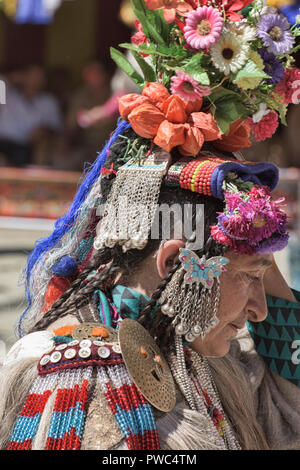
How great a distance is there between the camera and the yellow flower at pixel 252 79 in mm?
1862

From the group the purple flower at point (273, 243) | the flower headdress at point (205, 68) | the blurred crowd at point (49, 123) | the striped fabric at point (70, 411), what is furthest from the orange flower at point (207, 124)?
the blurred crowd at point (49, 123)

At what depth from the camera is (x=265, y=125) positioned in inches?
82.7

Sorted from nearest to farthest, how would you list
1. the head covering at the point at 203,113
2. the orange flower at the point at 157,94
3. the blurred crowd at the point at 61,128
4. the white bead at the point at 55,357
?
the white bead at the point at 55,357
the head covering at the point at 203,113
the orange flower at the point at 157,94
the blurred crowd at the point at 61,128

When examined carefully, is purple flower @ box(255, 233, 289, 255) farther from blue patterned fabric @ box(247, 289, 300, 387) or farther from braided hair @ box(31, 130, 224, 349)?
blue patterned fabric @ box(247, 289, 300, 387)

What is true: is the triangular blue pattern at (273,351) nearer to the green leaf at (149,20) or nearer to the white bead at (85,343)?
the white bead at (85,343)

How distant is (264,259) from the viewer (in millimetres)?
1950

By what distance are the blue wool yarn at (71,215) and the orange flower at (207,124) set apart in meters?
0.22

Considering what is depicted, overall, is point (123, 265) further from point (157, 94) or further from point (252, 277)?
point (157, 94)

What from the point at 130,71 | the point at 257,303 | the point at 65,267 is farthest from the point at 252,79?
the point at 65,267

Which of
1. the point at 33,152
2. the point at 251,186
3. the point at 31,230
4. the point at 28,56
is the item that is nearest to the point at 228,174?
the point at 251,186

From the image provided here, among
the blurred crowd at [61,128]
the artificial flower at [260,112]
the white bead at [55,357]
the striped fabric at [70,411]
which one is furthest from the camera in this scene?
the blurred crowd at [61,128]

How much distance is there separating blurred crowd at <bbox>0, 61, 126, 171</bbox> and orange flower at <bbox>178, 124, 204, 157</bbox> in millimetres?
7444

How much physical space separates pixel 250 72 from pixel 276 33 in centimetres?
16
